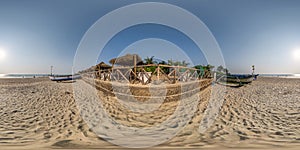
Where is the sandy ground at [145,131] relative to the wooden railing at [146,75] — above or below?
below

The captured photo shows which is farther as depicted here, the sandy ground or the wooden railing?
the wooden railing

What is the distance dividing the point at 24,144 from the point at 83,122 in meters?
1.51

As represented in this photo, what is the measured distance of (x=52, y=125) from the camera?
408 cm

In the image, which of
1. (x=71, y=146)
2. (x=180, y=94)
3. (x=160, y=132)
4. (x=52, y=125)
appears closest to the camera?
(x=71, y=146)

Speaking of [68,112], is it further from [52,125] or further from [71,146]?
[71,146]

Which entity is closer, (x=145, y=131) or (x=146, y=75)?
(x=145, y=131)

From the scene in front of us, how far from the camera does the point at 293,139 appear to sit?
3.18 m

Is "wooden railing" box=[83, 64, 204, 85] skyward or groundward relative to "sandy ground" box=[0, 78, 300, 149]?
skyward

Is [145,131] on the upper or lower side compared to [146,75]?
lower

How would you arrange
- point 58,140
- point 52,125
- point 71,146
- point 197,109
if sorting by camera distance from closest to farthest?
point 71,146
point 58,140
point 52,125
point 197,109

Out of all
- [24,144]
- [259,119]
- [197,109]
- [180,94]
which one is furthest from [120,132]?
[180,94]

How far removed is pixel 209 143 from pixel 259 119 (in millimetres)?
2846

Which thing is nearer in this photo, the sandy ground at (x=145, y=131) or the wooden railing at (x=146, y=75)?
the sandy ground at (x=145, y=131)

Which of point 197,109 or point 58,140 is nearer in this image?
point 58,140
